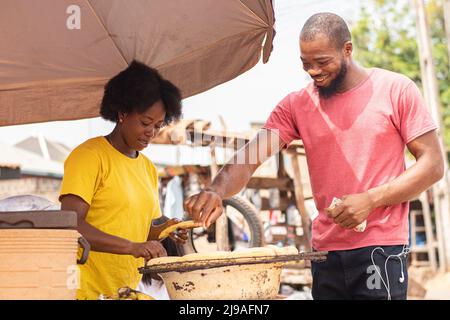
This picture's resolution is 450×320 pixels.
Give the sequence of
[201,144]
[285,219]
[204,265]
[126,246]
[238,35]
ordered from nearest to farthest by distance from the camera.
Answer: [204,265] < [126,246] < [238,35] < [201,144] < [285,219]

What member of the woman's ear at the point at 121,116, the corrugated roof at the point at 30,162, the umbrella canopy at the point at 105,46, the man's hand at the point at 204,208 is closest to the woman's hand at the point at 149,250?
the man's hand at the point at 204,208

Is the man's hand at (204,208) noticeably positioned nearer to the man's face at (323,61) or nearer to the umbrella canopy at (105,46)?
the man's face at (323,61)

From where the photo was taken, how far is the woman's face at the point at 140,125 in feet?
11.7

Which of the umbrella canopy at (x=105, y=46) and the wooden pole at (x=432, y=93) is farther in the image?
the wooden pole at (x=432, y=93)

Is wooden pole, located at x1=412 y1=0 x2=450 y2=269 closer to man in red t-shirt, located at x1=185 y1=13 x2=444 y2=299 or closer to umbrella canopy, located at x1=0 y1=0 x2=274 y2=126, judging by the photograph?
umbrella canopy, located at x1=0 y1=0 x2=274 y2=126

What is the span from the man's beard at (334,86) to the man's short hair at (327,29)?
3.8 inches

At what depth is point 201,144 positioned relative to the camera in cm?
999

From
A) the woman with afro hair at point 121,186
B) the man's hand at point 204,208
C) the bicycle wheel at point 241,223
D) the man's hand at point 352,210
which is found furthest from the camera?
the bicycle wheel at point 241,223

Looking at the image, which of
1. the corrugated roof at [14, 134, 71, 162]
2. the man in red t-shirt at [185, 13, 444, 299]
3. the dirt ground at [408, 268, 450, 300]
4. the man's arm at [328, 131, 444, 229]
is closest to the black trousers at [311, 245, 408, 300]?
the man in red t-shirt at [185, 13, 444, 299]

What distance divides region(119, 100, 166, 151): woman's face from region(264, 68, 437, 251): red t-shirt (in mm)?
754

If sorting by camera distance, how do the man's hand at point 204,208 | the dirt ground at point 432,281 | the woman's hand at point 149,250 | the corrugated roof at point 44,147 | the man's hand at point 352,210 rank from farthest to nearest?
the corrugated roof at point 44,147, the dirt ground at point 432,281, the woman's hand at point 149,250, the man's hand at point 352,210, the man's hand at point 204,208
